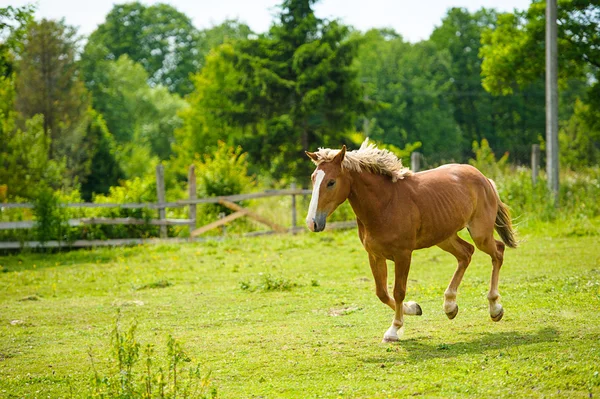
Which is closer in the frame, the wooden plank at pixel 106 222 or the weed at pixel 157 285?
the weed at pixel 157 285

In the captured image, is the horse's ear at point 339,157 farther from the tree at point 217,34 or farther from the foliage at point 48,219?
the tree at point 217,34

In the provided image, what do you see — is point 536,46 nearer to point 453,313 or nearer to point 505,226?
point 505,226

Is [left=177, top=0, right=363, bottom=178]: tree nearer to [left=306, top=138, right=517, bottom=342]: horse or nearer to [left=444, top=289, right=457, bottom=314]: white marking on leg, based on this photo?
[left=306, top=138, right=517, bottom=342]: horse

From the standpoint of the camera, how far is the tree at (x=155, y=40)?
226 ft

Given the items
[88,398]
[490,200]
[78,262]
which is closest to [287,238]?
[78,262]

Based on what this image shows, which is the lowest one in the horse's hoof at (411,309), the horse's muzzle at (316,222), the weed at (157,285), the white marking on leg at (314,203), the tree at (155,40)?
the weed at (157,285)

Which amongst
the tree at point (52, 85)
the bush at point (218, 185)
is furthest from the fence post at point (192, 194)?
the tree at point (52, 85)

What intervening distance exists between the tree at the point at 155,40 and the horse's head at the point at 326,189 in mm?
61227

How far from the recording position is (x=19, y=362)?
765 centimetres

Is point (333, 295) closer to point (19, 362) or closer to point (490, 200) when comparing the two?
point (490, 200)

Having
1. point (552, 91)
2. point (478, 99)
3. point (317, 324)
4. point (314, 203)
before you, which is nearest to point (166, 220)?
point (552, 91)

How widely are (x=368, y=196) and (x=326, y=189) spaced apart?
561 millimetres

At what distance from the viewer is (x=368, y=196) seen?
25.0 feet

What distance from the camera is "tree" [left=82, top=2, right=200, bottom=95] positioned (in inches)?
2717
